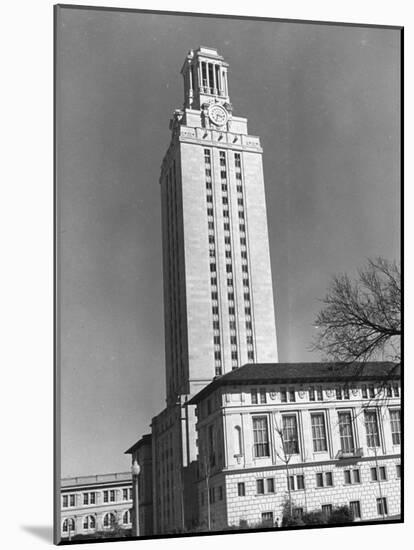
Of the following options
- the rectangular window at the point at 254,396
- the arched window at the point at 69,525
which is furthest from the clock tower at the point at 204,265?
the arched window at the point at 69,525

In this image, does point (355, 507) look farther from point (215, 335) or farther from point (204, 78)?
point (204, 78)

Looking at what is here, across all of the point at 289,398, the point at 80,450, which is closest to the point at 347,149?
the point at 289,398

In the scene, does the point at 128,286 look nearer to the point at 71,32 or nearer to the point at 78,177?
the point at 78,177

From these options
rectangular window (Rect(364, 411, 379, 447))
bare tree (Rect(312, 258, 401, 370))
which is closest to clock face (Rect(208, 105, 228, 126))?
bare tree (Rect(312, 258, 401, 370))

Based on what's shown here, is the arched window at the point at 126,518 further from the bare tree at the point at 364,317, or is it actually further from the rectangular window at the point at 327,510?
the bare tree at the point at 364,317

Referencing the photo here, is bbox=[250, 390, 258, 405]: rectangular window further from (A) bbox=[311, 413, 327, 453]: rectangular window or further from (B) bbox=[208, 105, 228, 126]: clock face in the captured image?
(B) bbox=[208, 105, 228, 126]: clock face

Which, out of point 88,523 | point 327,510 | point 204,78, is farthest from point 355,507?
point 204,78
